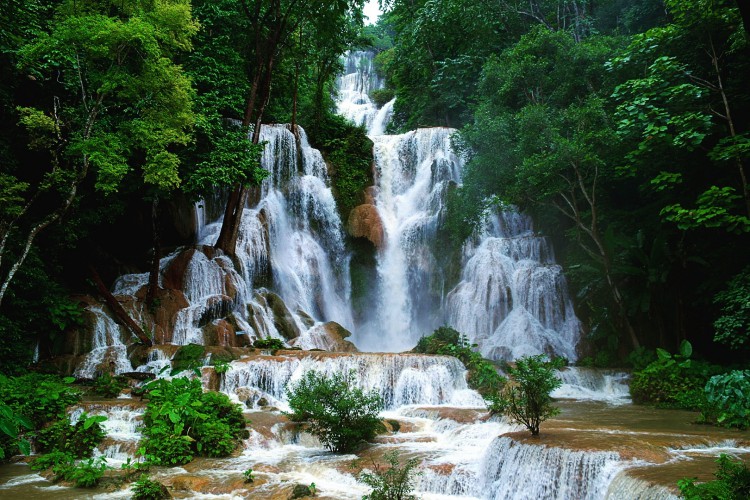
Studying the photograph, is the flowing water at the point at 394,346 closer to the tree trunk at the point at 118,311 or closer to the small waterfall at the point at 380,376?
the small waterfall at the point at 380,376

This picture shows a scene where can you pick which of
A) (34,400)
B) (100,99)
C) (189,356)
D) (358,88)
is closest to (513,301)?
(189,356)

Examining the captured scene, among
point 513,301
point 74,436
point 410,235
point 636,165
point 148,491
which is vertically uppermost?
point 410,235

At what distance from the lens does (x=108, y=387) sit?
10.5 m

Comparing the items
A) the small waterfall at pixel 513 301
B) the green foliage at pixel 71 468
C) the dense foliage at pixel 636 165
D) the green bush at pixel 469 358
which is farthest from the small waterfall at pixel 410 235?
the green foliage at pixel 71 468

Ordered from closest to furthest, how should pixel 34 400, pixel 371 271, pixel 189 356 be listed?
1. pixel 34 400
2. pixel 189 356
3. pixel 371 271

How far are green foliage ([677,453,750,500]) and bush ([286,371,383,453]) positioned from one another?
457 cm

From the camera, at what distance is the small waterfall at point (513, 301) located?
53.3 ft

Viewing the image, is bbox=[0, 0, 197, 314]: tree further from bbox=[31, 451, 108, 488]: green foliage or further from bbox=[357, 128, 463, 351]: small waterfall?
bbox=[357, 128, 463, 351]: small waterfall

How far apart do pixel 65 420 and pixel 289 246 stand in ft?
40.1

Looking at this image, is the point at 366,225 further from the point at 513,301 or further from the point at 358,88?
the point at 358,88

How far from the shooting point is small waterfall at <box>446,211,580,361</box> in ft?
53.3

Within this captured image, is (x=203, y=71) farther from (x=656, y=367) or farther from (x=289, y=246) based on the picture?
(x=656, y=367)

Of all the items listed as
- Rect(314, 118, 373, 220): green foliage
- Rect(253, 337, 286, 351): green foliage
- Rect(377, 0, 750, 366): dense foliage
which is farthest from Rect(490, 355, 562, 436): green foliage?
Rect(314, 118, 373, 220): green foliage

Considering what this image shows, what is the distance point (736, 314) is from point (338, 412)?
344 inches
